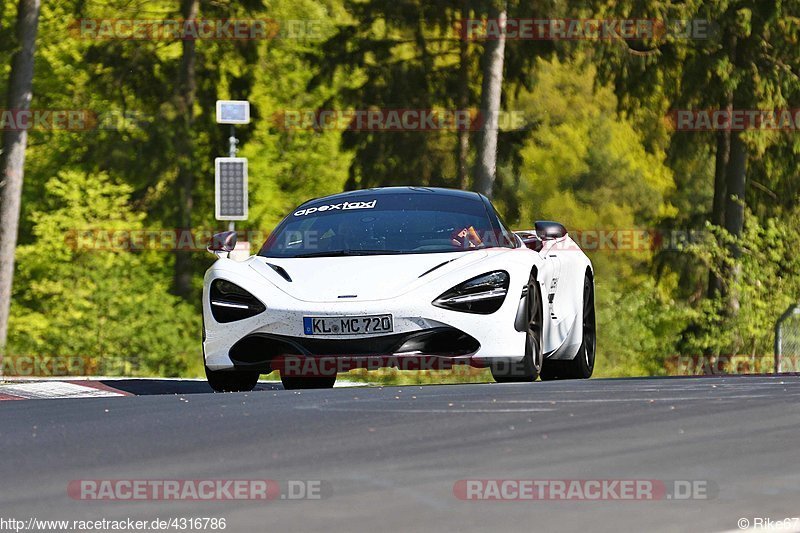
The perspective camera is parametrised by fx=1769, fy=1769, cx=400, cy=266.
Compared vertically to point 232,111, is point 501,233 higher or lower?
lower

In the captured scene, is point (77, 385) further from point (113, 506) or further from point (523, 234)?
point (113, 506)

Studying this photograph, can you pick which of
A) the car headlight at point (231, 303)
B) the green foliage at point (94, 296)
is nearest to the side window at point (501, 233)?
the car headlight at point (231, 303)

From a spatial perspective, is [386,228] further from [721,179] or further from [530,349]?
[721,179]

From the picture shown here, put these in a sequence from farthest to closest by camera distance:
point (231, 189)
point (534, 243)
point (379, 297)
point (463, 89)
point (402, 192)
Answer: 1. point (463, 89)
2. point (231, 189)
3. point (402, 192)
4. point (534, 243)
5. point (379, 297)

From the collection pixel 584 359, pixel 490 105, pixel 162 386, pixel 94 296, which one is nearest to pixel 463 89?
pixel 94 296

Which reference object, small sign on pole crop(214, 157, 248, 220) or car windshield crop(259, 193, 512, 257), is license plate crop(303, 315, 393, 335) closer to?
car windshield crop(259, 193, 512, 257)

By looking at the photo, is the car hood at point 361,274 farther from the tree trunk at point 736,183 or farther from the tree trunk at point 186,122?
the tree trunk at point 186,122

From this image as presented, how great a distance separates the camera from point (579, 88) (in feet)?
260

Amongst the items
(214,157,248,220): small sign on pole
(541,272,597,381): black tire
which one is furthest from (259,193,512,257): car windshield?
(214,157,248,220): small sign on pole

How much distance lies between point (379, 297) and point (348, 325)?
0.29 meters

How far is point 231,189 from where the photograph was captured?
21.8 m

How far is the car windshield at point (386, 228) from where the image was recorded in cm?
1312

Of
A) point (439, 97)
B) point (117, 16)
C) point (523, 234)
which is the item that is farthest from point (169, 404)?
point (117, 16)

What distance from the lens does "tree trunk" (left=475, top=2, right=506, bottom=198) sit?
32.2m
